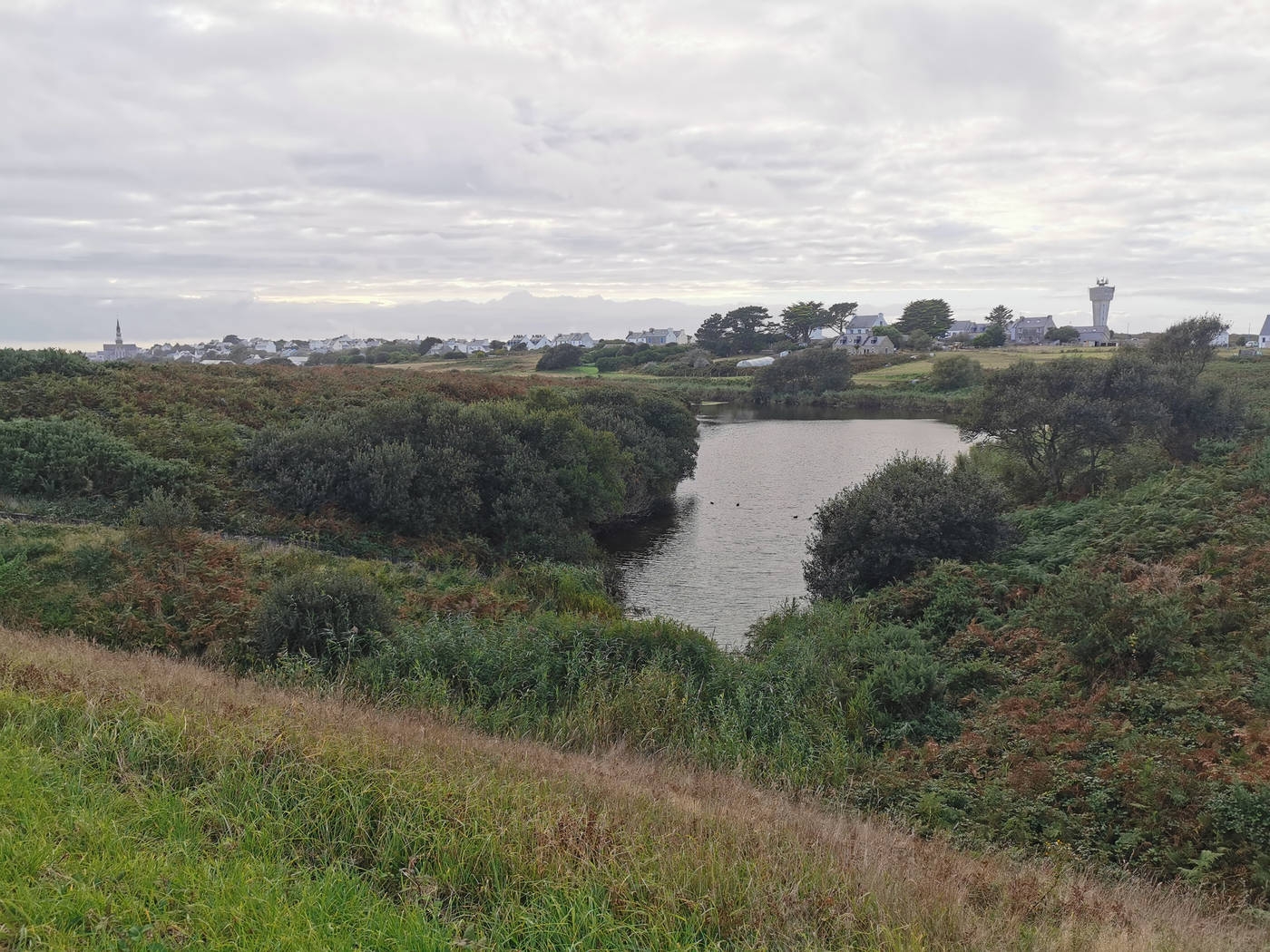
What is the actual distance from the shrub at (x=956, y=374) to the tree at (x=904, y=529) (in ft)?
219

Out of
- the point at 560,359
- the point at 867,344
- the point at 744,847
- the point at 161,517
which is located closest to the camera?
the point at 744,847

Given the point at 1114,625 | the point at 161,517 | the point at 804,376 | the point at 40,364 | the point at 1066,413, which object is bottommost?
the point at 1114,625

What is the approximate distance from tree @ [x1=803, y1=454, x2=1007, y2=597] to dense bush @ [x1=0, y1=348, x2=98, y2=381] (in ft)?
96.1

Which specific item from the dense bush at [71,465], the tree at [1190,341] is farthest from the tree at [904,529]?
the tree at [1190,341]

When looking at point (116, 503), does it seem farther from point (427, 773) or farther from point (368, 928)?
point (368, 928)

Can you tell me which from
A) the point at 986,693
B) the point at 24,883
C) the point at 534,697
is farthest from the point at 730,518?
the point at 24,883

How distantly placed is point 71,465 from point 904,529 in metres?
22.5

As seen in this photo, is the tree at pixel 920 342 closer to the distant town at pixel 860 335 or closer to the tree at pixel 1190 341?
the distant town at pixel 860 335

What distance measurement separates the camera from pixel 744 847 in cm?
530

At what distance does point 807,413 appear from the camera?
256 ft

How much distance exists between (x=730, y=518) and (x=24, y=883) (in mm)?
30669

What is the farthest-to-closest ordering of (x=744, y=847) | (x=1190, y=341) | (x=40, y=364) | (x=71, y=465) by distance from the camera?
1. (x=1190, y=341)
2. (x=40, y=364)
3. (x=71, y=465)
4. (x=744, y=847)

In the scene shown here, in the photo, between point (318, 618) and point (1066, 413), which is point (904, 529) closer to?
point (1066, 413)

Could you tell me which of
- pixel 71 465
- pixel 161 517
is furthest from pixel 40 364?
pixel 161 517
